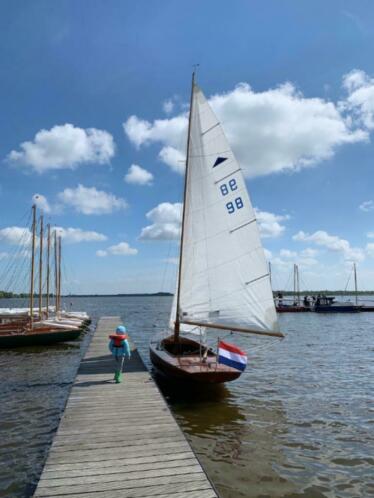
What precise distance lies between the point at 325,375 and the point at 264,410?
6.50m

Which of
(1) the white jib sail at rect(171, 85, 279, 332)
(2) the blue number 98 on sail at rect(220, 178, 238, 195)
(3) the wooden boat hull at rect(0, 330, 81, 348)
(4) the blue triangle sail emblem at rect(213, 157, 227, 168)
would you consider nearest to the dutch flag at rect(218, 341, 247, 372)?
(1) the white jib sail at rect(171, 85, 279, 332)

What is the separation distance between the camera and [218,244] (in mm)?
14062

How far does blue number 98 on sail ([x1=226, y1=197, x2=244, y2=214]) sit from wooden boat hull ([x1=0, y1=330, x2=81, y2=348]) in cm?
1721

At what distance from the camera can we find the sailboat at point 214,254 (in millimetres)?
13359

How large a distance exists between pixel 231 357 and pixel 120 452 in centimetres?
552

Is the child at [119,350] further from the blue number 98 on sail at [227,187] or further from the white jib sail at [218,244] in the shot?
the blue number 98 on sail at [227,187]

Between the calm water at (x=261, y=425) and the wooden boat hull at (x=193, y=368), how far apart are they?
98 cm

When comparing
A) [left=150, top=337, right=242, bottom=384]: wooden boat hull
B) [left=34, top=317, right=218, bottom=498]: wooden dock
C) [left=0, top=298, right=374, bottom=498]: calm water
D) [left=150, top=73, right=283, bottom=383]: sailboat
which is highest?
[left=150, top=73, right=283, bottom=383]: sailboat

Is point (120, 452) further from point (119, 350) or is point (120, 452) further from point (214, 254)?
point (214, 254)

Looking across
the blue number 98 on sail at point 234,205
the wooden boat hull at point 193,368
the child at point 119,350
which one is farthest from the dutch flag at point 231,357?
the blue number 98 on sail at point 234,205

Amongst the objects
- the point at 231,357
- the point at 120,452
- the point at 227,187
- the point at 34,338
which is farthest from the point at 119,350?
the point at 34,338

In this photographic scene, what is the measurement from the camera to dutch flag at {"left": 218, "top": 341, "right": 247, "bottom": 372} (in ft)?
38.7

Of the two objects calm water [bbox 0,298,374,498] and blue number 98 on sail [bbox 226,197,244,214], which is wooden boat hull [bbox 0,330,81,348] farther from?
blue number 98 on sail [bbox 226,197,244,214]

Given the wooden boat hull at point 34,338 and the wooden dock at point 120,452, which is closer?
the wooden dock at point 120,452
